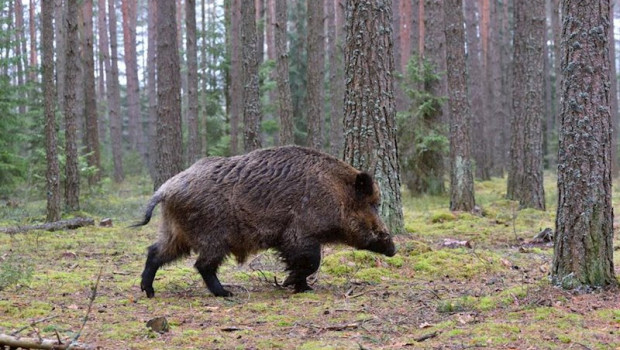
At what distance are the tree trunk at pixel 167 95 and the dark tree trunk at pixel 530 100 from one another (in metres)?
8.35

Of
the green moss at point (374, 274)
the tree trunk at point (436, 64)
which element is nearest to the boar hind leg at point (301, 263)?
the green moss at point (374, 274)

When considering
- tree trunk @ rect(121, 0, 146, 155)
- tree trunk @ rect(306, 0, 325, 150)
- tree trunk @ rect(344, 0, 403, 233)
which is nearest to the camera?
tree trunk @ rect(344, 0, 403, 233)

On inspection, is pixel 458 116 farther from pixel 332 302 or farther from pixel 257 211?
pixel 332 302

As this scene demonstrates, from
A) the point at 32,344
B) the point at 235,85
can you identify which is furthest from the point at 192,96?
the point at 32,344

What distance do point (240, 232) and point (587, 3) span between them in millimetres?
3983

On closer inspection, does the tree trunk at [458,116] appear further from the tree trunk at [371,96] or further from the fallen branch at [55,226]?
the fallen branch at [55,226]

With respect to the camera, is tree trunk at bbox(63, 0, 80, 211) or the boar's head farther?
tree trunk at bbox(63, 0, 80, 211)

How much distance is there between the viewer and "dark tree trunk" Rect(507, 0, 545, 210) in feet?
51.8

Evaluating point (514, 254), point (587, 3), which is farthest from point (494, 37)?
point (587, 3)

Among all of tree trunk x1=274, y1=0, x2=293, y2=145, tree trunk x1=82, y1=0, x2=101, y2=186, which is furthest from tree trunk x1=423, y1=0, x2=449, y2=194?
tree trunk x1=82, y1=0, x2=101, y2=186

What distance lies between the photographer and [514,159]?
1709cm

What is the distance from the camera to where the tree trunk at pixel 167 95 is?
16.1 m

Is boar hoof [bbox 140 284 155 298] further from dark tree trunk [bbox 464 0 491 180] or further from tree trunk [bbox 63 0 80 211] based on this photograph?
dark tree trunk [bbox 464 0 491 180]

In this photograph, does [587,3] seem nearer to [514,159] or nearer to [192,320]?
[192,320]
